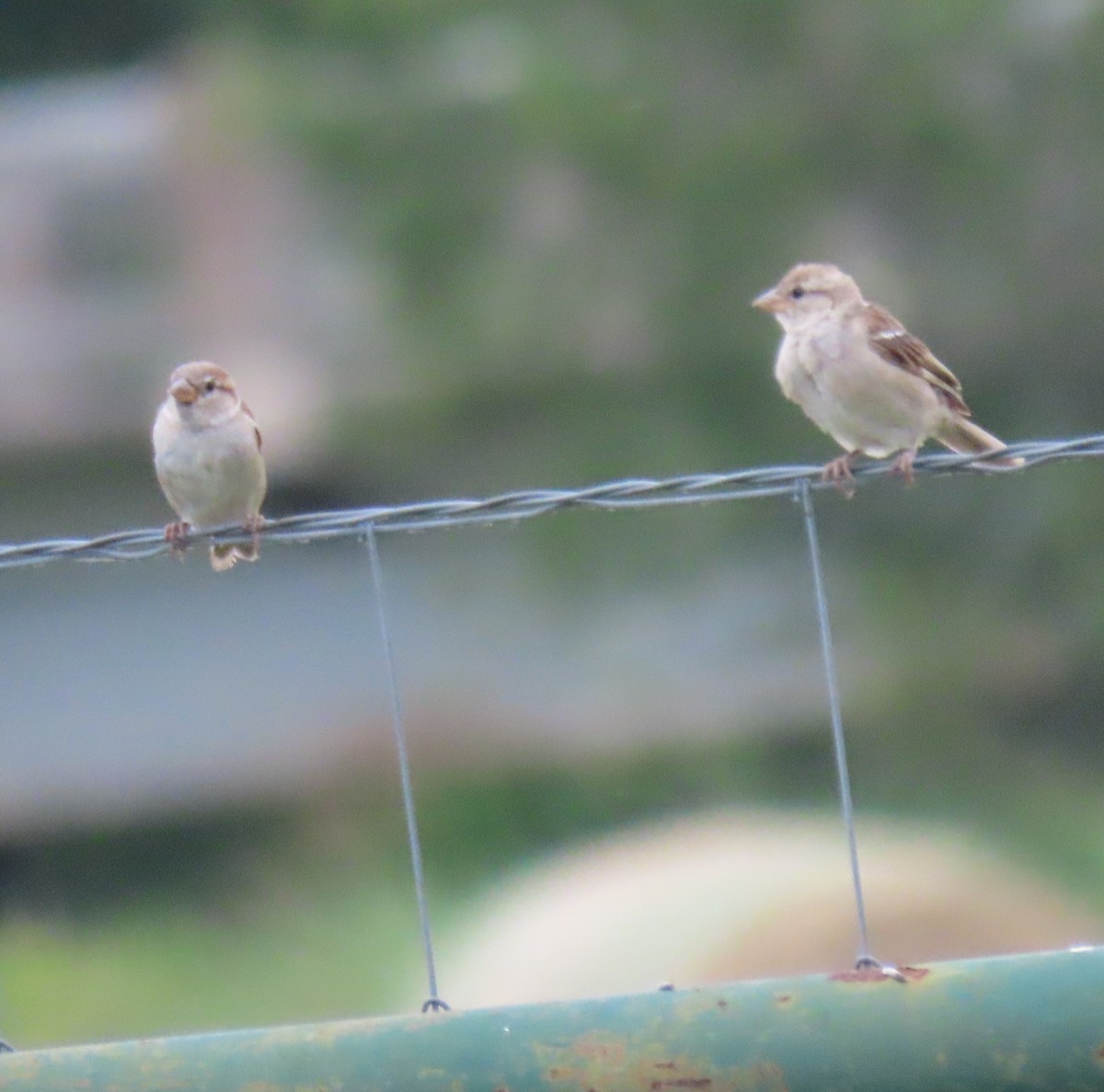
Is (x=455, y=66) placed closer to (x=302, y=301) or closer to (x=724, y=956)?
(x=302, y=301)

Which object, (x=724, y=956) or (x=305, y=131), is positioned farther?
(x=305, y=131)

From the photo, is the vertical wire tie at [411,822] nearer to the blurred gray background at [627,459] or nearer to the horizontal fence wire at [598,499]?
the horizontal fence wire at [598,499]

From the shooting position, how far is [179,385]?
4.53m

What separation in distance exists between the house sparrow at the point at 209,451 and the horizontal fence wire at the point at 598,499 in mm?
1545

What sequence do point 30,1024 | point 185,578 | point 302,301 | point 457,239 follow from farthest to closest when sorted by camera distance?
point 185,578, point 302,301, point 457,239, point 30,1024

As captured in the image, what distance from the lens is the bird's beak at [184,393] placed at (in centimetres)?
450

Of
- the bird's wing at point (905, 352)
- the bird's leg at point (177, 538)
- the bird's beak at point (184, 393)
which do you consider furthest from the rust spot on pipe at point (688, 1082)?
the bird's beak at point (184, 393)

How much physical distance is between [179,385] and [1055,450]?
8.40 feet

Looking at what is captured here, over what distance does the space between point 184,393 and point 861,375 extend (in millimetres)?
1708

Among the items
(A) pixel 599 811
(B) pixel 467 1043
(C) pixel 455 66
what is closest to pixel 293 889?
(A) pixel 599 811

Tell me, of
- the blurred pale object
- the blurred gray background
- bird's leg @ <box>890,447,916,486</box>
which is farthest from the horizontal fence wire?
the blurred gray background

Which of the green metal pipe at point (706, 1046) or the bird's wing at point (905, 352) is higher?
the bird's wing at point (905, 352)

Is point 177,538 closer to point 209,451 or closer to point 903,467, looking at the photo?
point 903,467

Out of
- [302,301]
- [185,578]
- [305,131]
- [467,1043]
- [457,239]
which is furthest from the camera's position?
[185,578]
